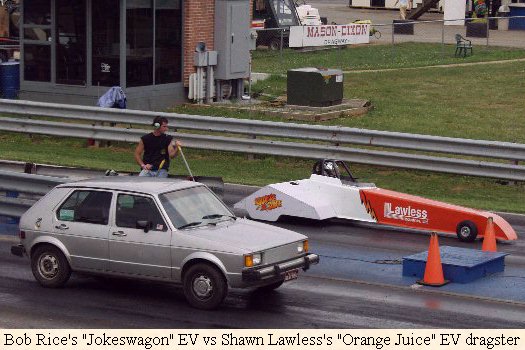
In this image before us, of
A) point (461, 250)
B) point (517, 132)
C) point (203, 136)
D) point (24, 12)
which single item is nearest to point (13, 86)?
point (24, 12)

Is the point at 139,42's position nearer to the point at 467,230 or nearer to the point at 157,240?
the point at 467,230

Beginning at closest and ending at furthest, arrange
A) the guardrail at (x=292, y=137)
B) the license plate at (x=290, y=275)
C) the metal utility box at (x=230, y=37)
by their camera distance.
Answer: the license plate at (x=290, y=275) → the guardrail at (x=292, y=137) → the metal utility box at (x=230, y=37)

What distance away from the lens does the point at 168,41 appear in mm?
31891

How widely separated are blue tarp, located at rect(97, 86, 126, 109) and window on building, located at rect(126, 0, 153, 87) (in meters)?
1.80

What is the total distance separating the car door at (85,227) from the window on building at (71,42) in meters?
16.3

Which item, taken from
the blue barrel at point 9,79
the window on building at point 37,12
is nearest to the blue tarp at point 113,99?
the window on building at point 37,12

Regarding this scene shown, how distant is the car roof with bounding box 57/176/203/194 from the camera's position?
14422 mm

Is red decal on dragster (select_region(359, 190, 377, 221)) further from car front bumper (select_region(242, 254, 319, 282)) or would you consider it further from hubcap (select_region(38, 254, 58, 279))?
hubcap (select_region(38, 254, 58, 279))

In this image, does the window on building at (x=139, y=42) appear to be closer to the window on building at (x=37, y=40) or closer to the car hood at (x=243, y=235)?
the window on building at (x=37, y=40)

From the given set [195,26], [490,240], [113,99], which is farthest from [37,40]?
[490,240]

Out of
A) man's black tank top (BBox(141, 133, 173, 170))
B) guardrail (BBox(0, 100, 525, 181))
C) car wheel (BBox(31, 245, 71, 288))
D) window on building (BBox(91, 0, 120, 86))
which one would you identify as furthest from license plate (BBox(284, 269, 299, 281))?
window on building (BBox(91, 0, 120, 86))

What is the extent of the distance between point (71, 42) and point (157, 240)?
57.8 feet

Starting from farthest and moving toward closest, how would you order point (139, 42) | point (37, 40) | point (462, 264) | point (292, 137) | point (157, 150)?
point (37, 40) → point (139, 42) → point (292, 137) → point (157, 150) → point (462, 264)

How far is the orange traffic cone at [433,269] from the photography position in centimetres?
1512
